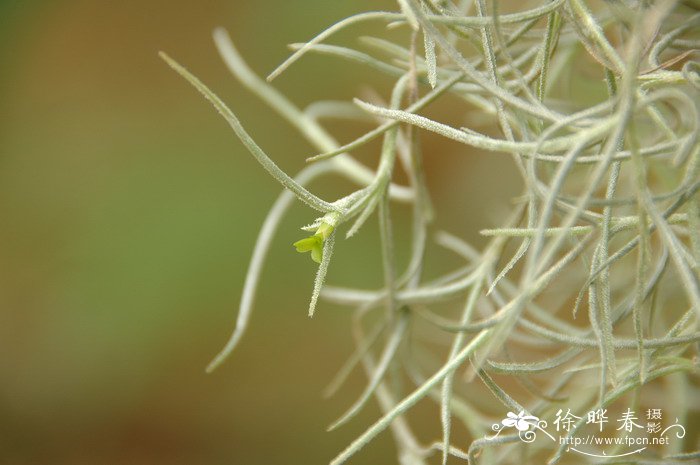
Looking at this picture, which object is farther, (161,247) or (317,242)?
(161,247)

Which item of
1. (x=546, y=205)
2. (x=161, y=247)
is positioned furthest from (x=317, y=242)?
(x=161, y=247)

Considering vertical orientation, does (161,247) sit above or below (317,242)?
above

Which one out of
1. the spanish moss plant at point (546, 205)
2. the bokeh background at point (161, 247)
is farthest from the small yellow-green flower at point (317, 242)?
the bokeh background at point (161, 247)

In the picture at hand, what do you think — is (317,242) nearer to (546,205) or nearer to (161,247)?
(546,205)

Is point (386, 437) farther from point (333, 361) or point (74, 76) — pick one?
point (74, 76)

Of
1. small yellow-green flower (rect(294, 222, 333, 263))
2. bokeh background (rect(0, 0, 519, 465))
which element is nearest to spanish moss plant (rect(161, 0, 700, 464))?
small yellow-green flower (rect(294, 222, 333, 263))
